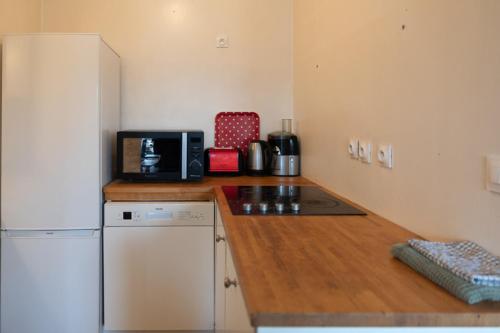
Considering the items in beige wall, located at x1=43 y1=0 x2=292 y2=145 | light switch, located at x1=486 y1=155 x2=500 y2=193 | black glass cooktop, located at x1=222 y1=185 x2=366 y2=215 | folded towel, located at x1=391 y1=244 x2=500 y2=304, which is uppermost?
beige wall, located at x1=43 y1=0 x2=292 y2=145

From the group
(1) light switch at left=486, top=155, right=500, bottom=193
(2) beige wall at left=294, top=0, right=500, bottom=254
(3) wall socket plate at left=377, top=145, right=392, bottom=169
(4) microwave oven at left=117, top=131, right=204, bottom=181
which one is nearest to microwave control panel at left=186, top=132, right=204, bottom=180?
(4) microwave oven at left=117, top=131, right=204, bottom=181

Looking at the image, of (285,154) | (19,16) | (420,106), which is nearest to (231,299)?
(420,106)

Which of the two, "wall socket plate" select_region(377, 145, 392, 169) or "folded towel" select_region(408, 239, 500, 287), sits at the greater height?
"wall socket plate" select_region(377, 145, 392, 169)

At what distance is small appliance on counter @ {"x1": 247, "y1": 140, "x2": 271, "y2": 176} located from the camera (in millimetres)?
2654

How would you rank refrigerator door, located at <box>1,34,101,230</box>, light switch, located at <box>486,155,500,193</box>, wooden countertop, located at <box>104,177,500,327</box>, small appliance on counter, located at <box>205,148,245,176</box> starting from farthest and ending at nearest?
small appliance on counter, located at <box>205,148,245,176</box>
refrigerator door, located at <box>1,34,101,230</box>
light switch, located at <box>486,155,500,193</box>
wooden countertop, located at <box>104,177,500,327</box>

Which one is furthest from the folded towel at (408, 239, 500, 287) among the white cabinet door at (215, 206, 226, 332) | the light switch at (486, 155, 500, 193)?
the white cabinet door at (215, 206, 226, 332)

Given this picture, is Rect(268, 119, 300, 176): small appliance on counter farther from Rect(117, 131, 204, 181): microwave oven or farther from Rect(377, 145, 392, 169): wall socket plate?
Rect(377, 145, 392, 169): wall socket plate

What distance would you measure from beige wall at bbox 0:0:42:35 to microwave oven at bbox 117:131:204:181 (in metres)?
0.80

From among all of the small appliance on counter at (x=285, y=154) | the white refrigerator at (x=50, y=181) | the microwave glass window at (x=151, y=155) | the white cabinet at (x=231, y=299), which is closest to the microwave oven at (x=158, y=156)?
the microwave glass window at (x=151, y=155)

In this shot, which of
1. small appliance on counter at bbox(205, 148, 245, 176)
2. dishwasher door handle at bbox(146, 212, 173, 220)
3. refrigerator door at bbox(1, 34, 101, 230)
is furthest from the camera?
small appliance on counter at bbox(205, 148, 245, 176)

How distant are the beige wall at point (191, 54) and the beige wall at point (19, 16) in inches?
4.0

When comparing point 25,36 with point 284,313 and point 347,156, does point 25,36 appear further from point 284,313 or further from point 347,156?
point 284,313

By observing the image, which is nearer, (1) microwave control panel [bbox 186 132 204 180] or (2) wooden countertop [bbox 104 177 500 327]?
(2) wooden countertop [bbox 104 177 500 327]

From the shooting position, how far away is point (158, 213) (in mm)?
2164
